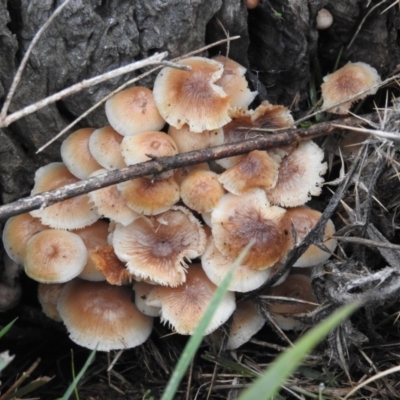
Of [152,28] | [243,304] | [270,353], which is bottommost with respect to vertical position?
[270,353]

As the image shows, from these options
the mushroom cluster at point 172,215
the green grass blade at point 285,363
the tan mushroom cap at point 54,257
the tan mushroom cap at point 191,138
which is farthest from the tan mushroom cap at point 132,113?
the green grass blade at point 285,363

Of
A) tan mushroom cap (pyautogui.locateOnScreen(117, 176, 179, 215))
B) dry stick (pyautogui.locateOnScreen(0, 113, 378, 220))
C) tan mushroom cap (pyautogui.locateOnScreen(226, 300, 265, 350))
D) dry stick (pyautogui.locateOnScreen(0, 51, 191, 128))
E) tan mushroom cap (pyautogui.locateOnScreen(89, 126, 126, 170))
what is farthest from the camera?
tan mushroom cap (pyautogui.locateOnScreen(226, 300, 265, 350))

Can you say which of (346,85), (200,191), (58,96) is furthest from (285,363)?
(346,85)

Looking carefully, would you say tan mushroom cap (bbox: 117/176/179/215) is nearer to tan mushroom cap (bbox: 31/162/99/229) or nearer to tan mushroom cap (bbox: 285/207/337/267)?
tan mushroom cap (bbox: 31/162/99/229)

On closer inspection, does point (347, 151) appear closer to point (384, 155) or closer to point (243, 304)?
point (384, 155)

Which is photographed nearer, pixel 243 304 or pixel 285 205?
pixel 285 205

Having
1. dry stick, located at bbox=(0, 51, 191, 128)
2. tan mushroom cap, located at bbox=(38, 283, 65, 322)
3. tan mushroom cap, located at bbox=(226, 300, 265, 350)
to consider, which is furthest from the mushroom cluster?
dry stick, located at bbox=(0, 51, 191, 128)

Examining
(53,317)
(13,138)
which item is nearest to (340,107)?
(13,138)
